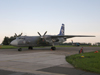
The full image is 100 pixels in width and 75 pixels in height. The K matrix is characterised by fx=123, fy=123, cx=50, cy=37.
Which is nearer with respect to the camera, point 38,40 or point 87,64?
point 87,64

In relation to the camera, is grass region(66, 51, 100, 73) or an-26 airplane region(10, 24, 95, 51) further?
an-26 airplane region(10, 24, 95, 51)

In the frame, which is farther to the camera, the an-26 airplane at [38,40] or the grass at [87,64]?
the an-26 airplane at [38,40]

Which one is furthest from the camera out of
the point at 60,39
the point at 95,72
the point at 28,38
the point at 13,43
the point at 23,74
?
the point at 60,39

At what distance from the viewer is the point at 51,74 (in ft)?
21.6

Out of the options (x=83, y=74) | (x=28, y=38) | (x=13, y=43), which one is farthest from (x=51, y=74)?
(x=28, y=38)

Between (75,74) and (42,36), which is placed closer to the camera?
(75,74)

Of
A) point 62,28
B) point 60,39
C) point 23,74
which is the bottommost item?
point 23,74

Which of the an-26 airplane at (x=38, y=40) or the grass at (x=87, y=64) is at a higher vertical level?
the an-26 airplane at (x=38, y=40)

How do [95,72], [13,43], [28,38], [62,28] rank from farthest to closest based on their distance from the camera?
[62,28], [28,38], [13,43], [95,72]

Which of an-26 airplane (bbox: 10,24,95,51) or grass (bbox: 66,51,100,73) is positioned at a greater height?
an-26 airplane (bbox: 10,24,95,51)

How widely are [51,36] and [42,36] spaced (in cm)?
234

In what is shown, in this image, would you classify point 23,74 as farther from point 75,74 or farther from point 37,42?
point 37,42

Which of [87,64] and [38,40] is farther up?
[38,40]

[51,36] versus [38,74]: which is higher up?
[51,36]
